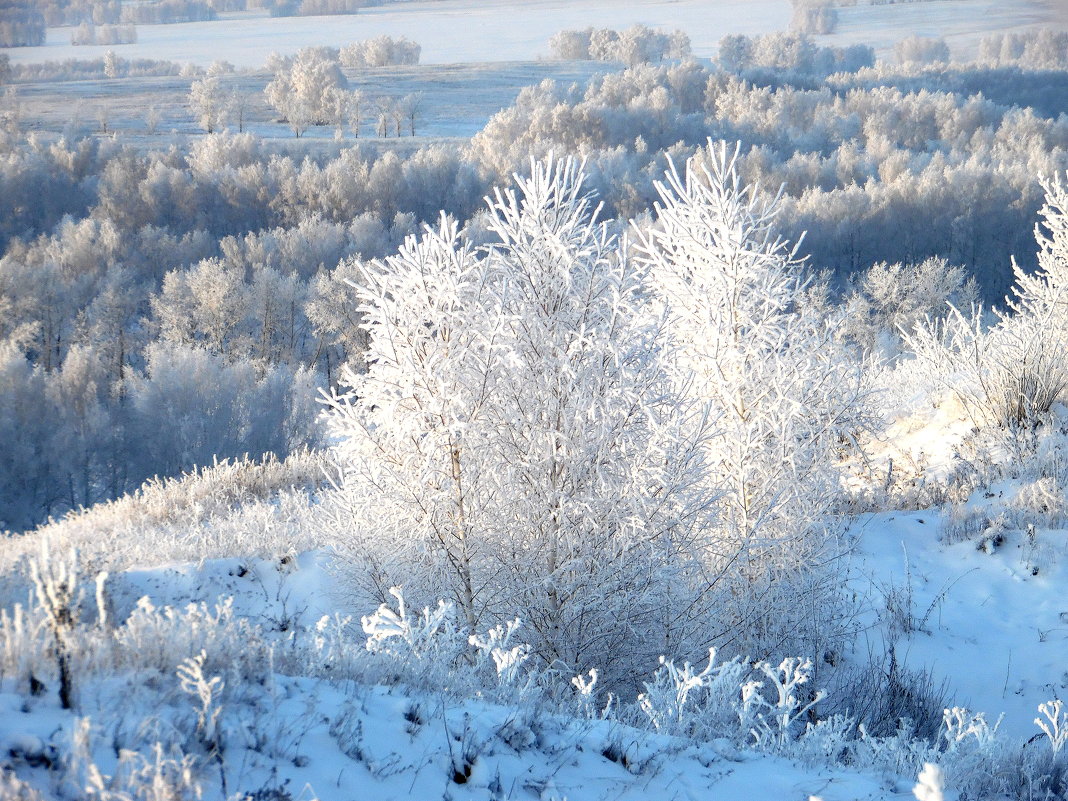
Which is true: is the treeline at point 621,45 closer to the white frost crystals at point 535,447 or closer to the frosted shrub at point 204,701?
the white frost crystals at point 535,447

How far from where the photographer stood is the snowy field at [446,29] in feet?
271

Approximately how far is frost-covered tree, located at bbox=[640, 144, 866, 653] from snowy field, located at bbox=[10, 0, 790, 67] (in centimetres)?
8287

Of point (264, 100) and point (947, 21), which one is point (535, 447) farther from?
point (947, 21)

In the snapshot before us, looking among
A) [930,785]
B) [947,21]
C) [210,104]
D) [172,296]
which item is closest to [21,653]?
[930,785]

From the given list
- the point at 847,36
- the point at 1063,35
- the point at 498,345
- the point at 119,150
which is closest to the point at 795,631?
the point at 498,345

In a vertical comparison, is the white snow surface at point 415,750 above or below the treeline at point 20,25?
below

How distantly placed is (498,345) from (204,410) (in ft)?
64.5

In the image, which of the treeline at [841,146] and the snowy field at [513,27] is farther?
the snowy field at [513,27]

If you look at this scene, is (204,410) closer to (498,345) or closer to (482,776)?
(498,345)

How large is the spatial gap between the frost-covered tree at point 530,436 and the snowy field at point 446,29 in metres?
83.3

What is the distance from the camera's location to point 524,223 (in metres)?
A: 5.15

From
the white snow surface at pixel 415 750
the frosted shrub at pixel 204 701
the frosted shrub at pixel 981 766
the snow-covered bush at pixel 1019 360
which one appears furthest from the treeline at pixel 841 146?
the frosted shrub at pixel 204 701

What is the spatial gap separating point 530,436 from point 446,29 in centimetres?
10692

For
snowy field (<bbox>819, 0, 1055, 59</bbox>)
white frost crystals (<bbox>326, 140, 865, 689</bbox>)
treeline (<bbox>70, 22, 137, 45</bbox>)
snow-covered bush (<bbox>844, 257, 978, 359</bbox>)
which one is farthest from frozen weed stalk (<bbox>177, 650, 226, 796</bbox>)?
treeline (<bbox>70, 22, 137, 45</bbox>)
